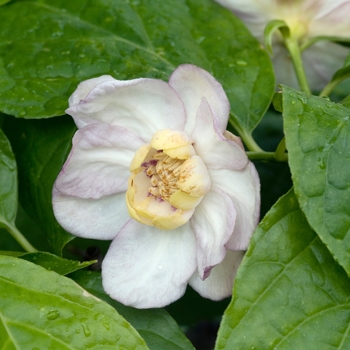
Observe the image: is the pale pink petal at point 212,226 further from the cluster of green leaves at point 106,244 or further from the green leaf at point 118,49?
the green leaf at point 118,49

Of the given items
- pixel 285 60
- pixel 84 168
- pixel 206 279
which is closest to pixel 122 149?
pixel 84 168

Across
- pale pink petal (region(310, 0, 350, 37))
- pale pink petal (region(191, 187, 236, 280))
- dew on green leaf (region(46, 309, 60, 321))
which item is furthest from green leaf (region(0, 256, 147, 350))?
pale pink petal (region(310, 0, 350, 37))

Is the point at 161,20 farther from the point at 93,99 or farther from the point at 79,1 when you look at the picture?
the point at 93,99

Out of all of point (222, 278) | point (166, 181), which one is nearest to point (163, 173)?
point (166, 181)

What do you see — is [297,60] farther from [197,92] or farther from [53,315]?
[53,315]

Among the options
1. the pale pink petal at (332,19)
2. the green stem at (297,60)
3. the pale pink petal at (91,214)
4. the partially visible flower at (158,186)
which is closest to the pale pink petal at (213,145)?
the partially visible flower at (158,186)

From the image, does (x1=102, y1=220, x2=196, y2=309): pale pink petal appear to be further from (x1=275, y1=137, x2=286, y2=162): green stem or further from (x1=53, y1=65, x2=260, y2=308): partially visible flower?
(x1=275, y1=137, x2=286, y2=162): green stem
